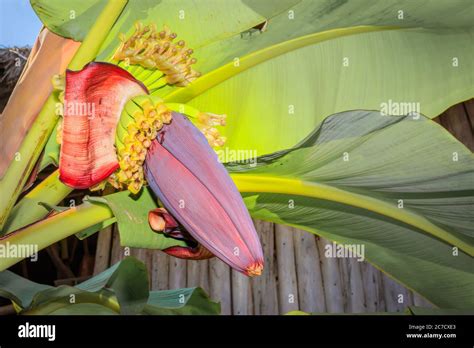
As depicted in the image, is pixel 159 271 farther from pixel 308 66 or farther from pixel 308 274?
pixel 308 66

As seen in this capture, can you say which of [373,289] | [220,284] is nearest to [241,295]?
[220,284]

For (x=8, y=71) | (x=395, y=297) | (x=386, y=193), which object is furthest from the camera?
(x=395, y=297)

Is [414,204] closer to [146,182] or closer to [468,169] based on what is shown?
[468,169]

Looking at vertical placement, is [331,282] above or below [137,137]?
below

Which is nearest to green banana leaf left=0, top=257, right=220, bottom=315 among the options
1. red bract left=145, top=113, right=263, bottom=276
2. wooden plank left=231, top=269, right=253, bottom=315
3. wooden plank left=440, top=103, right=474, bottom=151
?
red bract left=145, top=113, right=263, bottom=276

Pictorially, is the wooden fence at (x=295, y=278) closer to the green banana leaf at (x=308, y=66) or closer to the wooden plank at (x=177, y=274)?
the wooden plank at (x=177, y=274)

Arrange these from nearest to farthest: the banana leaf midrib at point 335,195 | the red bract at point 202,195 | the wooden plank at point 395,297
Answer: the red bract at point 202,195, the banana leaf midrib at point 335,195, the wooden plank at point 395,297

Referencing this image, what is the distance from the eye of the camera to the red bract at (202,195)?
54 centimetres

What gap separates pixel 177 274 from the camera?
149 centimetres

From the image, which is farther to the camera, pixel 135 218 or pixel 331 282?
pixel 331 282

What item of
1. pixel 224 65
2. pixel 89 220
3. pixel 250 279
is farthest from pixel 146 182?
pixel 250 279

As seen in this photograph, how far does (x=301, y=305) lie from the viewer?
1.44 metres

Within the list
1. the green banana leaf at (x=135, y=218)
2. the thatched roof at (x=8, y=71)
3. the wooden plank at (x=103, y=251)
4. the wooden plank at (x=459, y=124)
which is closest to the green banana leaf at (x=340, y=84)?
the green banana leaf at (x=135, y=218)

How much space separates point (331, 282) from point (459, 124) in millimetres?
480
